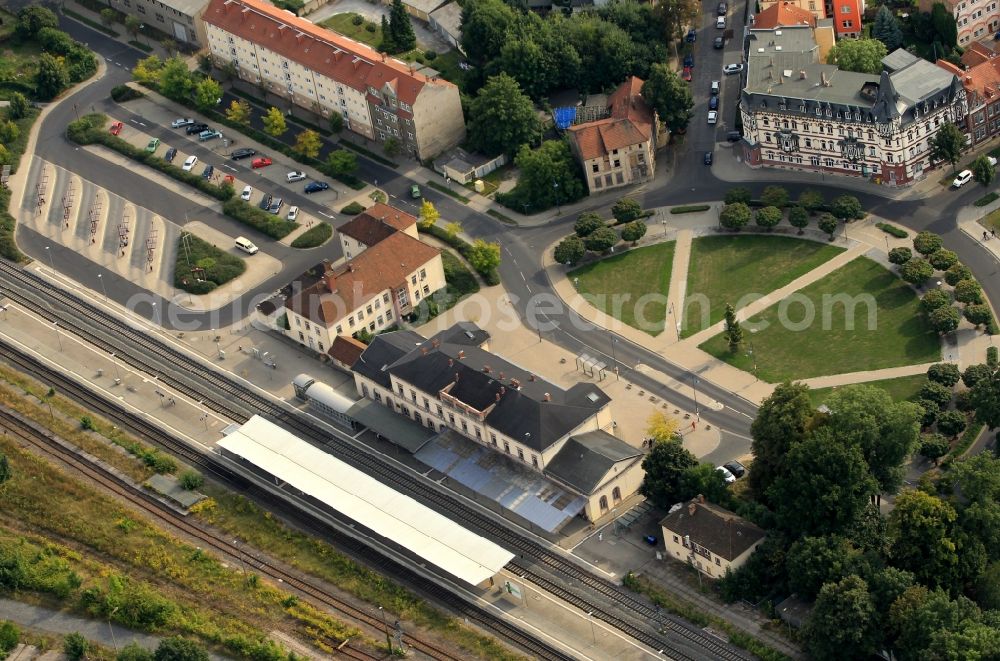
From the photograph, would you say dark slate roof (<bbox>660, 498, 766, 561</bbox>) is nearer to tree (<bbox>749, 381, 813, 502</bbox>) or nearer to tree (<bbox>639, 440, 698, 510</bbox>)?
tree (<bbox>639, 440, 698, 510</bbox>)

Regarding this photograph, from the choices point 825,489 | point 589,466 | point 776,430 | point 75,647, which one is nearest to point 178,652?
point 75,647

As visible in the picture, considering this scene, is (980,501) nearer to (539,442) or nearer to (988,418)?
(988,418)

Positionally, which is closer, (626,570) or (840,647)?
(840,647)

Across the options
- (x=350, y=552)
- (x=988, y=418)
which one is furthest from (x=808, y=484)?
(x=350, y=552)

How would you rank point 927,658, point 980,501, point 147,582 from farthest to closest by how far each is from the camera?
point 147,582, point 980,501, point 927,658

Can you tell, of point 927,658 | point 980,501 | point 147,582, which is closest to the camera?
point 927,658

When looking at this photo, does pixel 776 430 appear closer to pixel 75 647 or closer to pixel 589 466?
pixel 589 466
